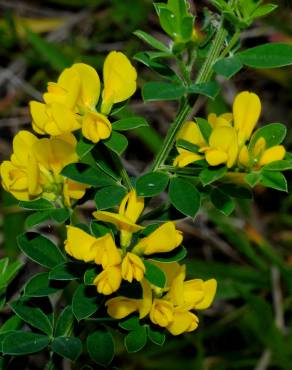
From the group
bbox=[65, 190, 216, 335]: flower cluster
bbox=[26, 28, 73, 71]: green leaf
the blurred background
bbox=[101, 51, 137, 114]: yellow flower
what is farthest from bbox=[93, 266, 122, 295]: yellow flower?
bbox=[26, 28, 73, 71]: green leaf

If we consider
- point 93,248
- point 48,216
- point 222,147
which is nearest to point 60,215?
point 48,216

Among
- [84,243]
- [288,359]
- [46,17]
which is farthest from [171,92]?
[46,17]

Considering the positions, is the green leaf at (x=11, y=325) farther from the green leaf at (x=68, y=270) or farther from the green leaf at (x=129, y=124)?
the green leaf at (x=129, y=124)

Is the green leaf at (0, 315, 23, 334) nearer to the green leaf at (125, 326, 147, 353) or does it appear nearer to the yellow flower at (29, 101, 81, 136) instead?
the green leaf at (125, 326, 147, 353)

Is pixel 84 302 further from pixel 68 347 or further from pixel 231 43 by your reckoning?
pixel 231 43

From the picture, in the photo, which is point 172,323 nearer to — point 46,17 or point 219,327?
point 219,327

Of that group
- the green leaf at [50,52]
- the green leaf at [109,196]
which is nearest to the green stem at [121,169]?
the green leaf at [109,196]
